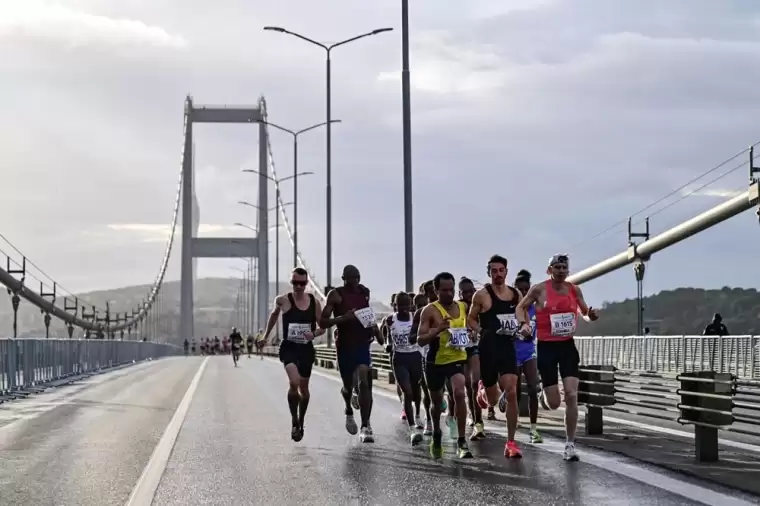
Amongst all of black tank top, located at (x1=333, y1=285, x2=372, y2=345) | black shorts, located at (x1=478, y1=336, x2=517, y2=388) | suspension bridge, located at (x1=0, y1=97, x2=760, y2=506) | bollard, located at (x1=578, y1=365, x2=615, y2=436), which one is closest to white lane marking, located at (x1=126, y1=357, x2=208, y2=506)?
suspension bridge, located at (x1=0, y1=97, x2=760, y2=506)

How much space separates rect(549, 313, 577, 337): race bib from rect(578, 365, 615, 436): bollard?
194 centimetres

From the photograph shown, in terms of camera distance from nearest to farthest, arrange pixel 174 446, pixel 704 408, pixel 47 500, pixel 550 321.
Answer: pixel 47 500 → pixel 704 408 → pixel 550 321 → pixel 174 446

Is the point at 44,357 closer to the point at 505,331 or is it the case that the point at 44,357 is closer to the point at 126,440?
the point at 126,440

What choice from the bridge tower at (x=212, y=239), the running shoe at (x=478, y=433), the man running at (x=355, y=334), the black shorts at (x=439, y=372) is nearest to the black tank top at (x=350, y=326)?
the man running at (x=355, y=334)

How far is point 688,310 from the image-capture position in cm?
8931

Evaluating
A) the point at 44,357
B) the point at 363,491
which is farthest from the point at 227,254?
the point at 363,491

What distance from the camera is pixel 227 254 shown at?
109m

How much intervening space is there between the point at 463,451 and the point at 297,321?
2650 mm

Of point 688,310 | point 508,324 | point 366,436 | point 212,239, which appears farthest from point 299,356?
point 212,239

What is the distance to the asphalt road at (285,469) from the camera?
934 centimetres

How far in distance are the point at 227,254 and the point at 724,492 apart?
331 feet

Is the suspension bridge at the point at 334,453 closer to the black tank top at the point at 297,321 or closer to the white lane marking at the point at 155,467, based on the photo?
the white lane marking at the point at 155,467

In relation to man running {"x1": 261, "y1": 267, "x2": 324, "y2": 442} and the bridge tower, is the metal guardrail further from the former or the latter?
the bridge tower

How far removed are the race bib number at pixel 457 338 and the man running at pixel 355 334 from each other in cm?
152
